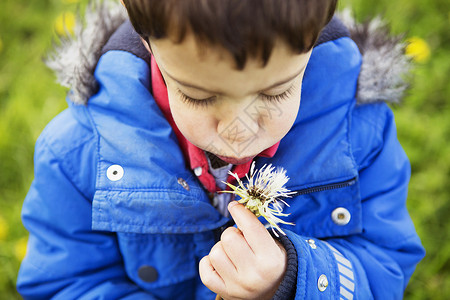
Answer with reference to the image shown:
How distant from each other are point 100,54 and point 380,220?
80 centimetres

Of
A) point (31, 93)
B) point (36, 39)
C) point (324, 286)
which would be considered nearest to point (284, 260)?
point (324, 286)

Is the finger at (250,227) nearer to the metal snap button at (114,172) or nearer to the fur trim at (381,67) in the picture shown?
the metal snap button at (114,172)

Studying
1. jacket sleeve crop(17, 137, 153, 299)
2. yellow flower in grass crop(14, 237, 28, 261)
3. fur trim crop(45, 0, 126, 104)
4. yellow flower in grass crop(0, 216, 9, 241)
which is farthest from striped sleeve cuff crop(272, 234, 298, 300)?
yellow flower in grass crop(0, 216, 9, 241)

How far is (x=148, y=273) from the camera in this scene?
112cm

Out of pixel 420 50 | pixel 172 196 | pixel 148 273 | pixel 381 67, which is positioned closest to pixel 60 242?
pixel 148 273

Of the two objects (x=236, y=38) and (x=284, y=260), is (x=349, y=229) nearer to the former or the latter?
(x=284, y=260)

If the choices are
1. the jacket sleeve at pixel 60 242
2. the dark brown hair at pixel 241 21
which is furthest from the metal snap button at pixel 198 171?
the dark brown hair at pixel 241 21

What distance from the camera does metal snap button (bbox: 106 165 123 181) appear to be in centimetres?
100

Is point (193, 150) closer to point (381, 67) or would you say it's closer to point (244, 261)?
point (244, 261)

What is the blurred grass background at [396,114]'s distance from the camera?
1.58 m

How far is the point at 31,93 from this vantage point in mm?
1978

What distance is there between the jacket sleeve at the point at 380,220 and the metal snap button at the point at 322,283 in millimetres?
102

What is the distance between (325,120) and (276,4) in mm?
489

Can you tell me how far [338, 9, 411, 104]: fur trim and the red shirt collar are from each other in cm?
28
